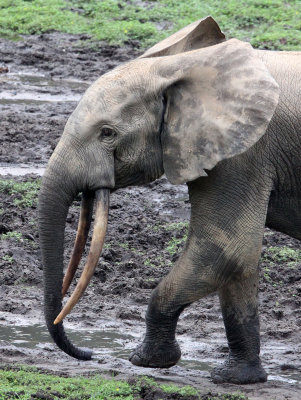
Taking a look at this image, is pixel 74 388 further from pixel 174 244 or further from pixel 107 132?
pixel 174 244

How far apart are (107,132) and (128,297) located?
7.51ft

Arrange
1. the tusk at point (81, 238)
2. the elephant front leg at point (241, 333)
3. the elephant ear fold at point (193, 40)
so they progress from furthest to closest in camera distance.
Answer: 1. the elephant front leg at point (241, 333)
2. the elephant ear fold at point (193, 40)
3. the tusk at point (81, 238)

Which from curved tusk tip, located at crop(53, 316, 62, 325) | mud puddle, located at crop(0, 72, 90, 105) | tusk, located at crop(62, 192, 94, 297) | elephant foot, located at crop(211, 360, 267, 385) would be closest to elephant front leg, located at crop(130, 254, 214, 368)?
elephant foot, located at crop(211, 360, 267, 385)

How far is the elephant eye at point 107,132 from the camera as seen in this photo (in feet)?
18.9

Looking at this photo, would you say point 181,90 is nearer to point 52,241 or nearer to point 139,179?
point 139,179

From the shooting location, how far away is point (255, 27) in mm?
15156

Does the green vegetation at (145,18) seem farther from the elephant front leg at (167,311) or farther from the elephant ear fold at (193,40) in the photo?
the elephant front leg at (167,311)

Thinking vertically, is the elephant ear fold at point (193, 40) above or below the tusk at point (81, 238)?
above

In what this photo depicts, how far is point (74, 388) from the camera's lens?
19.3 ft

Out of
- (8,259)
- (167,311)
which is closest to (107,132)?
(167,311)

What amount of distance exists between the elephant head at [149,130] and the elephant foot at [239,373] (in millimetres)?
1102

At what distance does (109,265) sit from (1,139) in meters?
3.19

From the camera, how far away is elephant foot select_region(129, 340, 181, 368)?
6312mm

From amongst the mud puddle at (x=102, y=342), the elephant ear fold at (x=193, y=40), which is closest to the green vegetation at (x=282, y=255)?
the mud puddle at (x=102, y=342)
